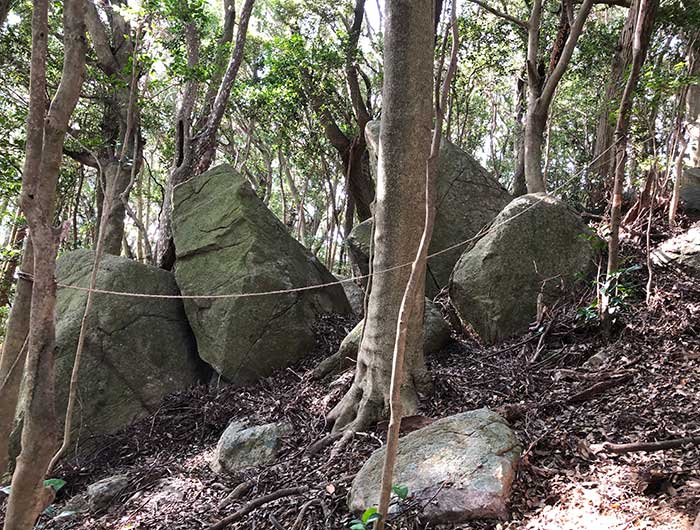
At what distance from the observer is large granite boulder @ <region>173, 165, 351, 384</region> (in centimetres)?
521

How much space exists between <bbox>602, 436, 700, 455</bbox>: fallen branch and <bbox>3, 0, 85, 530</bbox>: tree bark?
2.55 meters

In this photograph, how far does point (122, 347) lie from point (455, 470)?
3.92 m

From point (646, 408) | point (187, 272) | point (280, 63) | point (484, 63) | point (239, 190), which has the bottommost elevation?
point (646, 408)

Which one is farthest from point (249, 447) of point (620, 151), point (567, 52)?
point (567, 52)

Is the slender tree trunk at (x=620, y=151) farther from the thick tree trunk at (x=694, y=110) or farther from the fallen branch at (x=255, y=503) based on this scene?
the thick tree trunk at (x=694, y=110)

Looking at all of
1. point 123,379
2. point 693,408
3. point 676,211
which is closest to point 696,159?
point 676,211

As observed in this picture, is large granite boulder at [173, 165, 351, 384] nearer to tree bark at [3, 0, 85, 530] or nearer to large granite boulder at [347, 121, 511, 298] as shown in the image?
large granite boulder at [347, 121, 511, 298]

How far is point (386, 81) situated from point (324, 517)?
2800 millimetres

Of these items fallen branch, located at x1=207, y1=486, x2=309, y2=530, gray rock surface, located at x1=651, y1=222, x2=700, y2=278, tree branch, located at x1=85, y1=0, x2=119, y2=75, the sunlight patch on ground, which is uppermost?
tree branch, located at x1=85, y1=0, x2=119, y2=75

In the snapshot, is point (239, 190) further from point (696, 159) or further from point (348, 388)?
point (696, 159)

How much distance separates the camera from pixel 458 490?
239cm

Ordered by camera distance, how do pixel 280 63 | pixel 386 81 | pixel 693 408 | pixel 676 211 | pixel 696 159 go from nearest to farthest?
pixel 693 408 → pixel 386 81 → pixel 676 211 → pixel 696 159 → pixel 280 63

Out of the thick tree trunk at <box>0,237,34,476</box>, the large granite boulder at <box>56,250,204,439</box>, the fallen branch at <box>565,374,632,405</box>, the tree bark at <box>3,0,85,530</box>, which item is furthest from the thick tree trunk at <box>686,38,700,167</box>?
the thick tree trunk at <box>0,237,34,476</box>

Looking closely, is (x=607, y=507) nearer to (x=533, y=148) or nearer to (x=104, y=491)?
(x=104, y=491)
